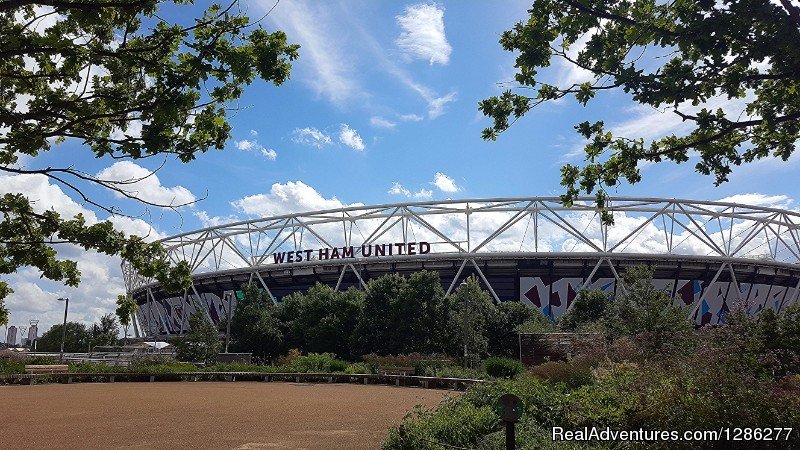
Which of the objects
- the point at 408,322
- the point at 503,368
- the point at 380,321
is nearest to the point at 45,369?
the point at 380,321

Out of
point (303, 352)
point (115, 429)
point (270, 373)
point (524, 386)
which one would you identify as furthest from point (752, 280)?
point (115, 429)

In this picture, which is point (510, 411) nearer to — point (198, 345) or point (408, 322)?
point (408, 322)

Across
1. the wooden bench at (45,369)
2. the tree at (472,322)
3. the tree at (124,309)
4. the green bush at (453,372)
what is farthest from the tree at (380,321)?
the tree at (124,309)

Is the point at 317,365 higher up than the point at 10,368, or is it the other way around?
the point at 10,368

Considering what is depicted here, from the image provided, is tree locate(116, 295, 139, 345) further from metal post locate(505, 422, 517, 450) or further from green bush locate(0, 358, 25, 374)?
green bush locate(0, 358, 25, 374)

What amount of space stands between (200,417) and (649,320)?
1580 centimetres

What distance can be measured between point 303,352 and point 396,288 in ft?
34.1

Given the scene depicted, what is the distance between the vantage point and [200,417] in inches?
591

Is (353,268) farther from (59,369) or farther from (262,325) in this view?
(59,369)

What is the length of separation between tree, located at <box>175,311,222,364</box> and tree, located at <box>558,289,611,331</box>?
26.6m

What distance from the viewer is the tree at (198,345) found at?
40625mm

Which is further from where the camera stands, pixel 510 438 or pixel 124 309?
pixel 124 309

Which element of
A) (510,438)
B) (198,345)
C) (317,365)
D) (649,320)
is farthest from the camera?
(198,345)

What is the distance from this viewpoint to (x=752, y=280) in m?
62.7
